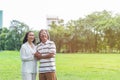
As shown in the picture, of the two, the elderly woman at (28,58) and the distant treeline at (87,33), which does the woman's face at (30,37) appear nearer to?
the elderly woman at (28,58)

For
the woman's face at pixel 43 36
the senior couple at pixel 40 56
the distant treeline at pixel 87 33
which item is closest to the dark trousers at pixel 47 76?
the senior couple at pixel 40 56

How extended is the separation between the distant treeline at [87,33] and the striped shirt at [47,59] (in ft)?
18.4

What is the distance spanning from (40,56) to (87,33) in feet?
25.0

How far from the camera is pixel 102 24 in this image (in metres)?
11.1

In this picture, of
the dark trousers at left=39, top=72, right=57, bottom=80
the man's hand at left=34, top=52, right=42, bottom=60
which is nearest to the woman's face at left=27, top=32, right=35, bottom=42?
the man's hand at left=34, top=52, right=42, bottom=60

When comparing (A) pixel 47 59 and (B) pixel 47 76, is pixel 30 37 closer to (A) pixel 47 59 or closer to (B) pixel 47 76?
(A) pixel 47 59

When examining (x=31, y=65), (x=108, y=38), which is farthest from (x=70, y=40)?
(x=31, y=65)

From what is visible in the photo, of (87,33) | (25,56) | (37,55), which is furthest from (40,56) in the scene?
(87,33)

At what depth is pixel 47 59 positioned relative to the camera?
3.08 metres

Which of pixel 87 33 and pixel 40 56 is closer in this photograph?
pixel 40 56

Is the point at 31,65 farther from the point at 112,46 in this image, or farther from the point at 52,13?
the point at 112,46

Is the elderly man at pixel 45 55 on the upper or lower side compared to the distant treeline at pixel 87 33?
lower

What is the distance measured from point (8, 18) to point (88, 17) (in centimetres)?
331

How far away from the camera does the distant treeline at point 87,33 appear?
9664 mm
